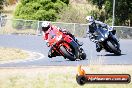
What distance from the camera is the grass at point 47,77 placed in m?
13.0

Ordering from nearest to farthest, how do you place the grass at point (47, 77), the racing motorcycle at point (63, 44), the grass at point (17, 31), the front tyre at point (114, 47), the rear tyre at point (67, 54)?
the grass at point (47, 77), the racing motorcycle at point (63, 44), the rear tyre at point (67, 54), the front tyre at point (114, 47), the grass at point (17, 31)

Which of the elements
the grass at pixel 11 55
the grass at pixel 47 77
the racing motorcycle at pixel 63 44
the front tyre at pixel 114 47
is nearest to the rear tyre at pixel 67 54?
the racing motorcycle at pixel 63 44

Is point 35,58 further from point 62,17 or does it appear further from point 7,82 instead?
point 62,17

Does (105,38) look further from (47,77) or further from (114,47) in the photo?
(47,77)

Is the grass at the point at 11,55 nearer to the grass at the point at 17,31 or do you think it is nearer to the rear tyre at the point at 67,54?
the rear tyre at the point at 67,54

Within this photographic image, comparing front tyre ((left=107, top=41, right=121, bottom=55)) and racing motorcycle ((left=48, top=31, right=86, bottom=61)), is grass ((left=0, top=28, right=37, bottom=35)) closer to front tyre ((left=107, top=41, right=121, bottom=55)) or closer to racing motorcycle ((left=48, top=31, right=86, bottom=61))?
front tyre ((left=107, top=41, right=121, bottom=55))

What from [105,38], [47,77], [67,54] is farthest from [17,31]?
[47,77]

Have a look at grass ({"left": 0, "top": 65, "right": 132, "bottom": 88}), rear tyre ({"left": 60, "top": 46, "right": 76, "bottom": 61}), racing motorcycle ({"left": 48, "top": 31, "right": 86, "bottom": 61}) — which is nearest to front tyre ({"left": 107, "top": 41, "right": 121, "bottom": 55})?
grass ({"left": 0, "top": 65, "right": 132, "bottom": 88})

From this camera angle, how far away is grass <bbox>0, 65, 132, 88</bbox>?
13000 millimetres

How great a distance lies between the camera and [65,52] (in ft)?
55.5

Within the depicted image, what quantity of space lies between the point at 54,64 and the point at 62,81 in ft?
16.1

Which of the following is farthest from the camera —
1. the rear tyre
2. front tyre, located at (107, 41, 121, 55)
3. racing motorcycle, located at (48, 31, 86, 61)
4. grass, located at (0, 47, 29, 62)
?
grass, located at (0, 47, 29, 62)

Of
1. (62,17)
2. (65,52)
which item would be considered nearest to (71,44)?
(65,52)

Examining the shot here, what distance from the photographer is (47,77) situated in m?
14.6
